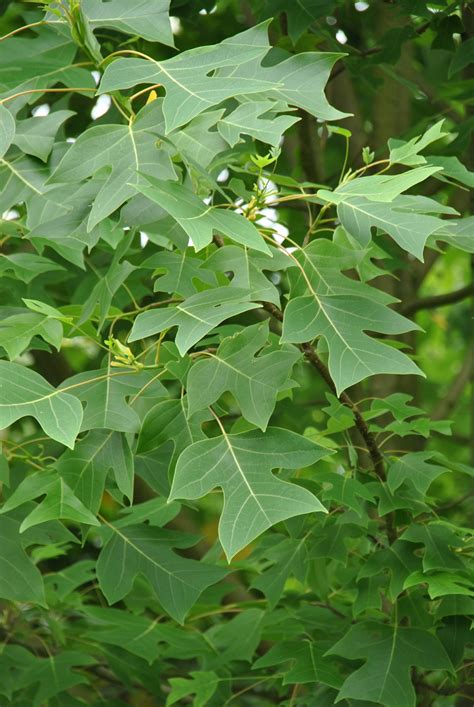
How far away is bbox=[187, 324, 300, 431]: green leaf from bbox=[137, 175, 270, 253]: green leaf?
0.56 feet

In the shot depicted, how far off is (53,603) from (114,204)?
1.25m

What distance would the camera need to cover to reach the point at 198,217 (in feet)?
4.61

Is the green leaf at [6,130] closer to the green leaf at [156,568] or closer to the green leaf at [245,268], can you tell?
the green leaf at [245,268]

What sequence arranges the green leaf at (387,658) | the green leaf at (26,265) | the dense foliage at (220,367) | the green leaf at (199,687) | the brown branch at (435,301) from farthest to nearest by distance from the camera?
the brown branch at (435,301)
the green leaf at (199,687)
the green leaf at (26,265)
the green leaf at (387,658)
the dense foliage at (220,367)

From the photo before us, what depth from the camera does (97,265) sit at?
275cm

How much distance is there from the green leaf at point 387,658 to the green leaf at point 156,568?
0.85 ft

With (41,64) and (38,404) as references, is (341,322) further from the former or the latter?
(41,64)

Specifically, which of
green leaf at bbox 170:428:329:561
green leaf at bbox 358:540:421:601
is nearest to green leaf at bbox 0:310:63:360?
green leaf at bbox 170:428:329:561

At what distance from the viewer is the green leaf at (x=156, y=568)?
180cm

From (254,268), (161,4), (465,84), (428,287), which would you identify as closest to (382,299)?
(254,268)

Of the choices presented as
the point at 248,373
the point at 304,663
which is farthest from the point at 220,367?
the point at 304,663

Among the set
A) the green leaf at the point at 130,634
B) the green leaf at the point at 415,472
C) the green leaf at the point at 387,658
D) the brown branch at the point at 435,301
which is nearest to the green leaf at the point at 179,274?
the green leaf at the point at 415,472

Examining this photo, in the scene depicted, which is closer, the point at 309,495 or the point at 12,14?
the point at 309,495

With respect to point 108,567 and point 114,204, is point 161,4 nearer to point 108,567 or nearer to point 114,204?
point 114,204
